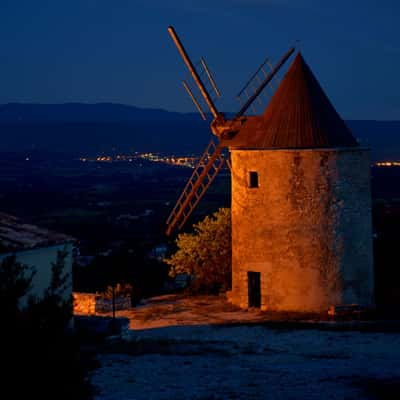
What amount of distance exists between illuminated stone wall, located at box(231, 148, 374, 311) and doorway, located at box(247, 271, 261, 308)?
47cm

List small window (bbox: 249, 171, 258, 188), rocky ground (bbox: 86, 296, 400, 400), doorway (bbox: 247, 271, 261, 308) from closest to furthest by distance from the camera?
1. rocky ground (bbox: 86, 296, 400, 400)
2. small window (bbox: 249, 171, 258, 188)
3. doorway (bbox: 247, 271, 261, 308)

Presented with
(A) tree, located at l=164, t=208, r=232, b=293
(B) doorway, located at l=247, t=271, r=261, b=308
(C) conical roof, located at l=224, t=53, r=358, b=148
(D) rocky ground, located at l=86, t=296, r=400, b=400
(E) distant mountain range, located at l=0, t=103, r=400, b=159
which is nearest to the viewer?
(D) rocky ground, located at l=86, t=296, r=400, b=400

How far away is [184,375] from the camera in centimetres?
1121

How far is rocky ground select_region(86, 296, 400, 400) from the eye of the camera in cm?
1019

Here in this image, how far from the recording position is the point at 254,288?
1825cm

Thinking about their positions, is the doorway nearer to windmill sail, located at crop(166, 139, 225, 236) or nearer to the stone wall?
windmill sail, located at crop(166, 139, 225, 236)

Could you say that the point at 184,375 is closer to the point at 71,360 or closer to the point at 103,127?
the point at 71,360

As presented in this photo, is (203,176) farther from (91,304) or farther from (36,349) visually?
(36,349)

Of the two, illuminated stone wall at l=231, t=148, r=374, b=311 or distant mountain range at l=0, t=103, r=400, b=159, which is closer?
illuminated stone wall at l=231, t=148, r=374, b=311

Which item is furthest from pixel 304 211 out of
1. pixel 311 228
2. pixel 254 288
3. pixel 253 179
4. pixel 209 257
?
pixel 209 257

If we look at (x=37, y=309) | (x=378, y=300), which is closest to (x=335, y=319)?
(x=378, y=300)

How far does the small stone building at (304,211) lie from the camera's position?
1716 centimetres

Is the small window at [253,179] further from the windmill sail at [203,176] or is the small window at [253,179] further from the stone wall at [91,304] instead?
the stone wall at [91,304]

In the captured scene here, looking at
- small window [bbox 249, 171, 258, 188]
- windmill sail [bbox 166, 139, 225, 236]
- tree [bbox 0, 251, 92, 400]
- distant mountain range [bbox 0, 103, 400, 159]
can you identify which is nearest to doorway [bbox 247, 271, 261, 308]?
small window [bbox 249, 171, 258, 188]
